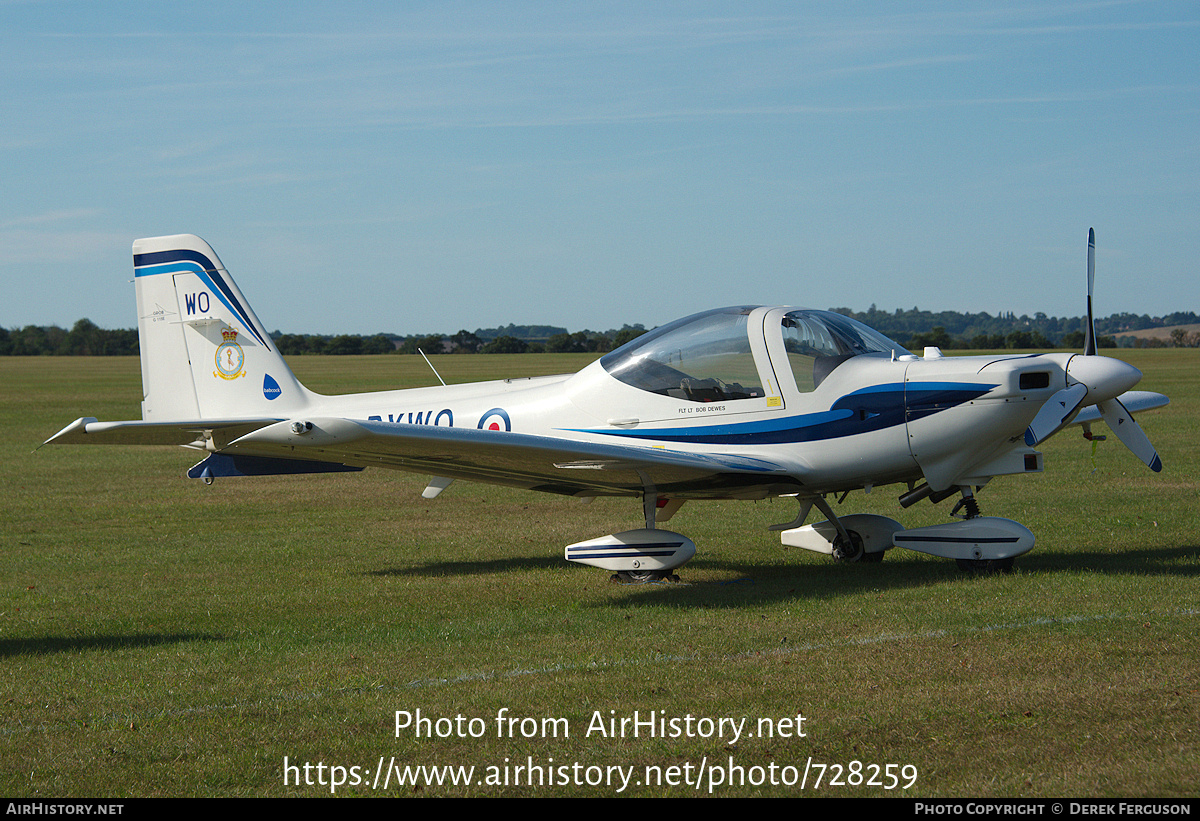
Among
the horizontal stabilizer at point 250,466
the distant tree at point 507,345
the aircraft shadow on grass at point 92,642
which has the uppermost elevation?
the distant tree at point 507,345

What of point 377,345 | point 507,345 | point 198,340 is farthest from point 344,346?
point 198,340

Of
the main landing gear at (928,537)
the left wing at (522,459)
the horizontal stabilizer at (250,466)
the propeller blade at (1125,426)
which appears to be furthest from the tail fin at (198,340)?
the propeller blade at (1125,426)

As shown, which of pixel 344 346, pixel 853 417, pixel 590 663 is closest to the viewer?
pixel 590 663

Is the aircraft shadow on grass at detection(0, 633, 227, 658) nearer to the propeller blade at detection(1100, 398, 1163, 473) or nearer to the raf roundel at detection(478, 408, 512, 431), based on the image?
the raf roundel at detection(478, 408, 512, 431)

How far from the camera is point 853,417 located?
322 inches

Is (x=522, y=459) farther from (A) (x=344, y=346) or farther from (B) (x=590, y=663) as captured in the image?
(A) (x=344, y=346)

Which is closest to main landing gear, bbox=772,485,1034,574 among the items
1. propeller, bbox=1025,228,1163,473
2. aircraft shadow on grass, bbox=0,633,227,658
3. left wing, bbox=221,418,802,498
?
propeller, bbox=1025,228,1163,473

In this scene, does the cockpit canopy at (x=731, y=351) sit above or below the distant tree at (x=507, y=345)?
below

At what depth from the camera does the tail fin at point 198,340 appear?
10328 mm

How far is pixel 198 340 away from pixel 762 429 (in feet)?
18.6

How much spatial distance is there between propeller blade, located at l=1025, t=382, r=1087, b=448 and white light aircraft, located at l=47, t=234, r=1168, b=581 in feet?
0.04

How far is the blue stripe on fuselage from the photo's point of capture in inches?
314

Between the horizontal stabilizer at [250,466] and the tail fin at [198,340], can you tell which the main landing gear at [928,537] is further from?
the tail fin at [198,340]

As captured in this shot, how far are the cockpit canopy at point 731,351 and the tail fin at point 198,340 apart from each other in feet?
12.5
